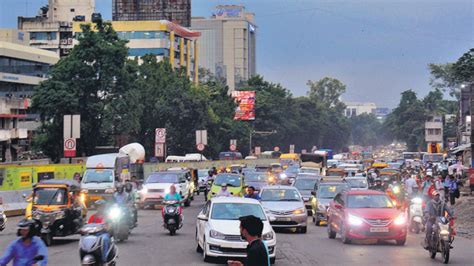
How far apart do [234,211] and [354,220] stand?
15.2 feet

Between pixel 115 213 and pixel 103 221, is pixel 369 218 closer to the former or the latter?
pixel 115 213

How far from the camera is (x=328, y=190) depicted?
106 feet

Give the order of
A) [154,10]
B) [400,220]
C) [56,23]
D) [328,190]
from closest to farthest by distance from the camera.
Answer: [400,220]
[328,190]
[56,23]
[154,10]

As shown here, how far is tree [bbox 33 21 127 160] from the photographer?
73.2 metres

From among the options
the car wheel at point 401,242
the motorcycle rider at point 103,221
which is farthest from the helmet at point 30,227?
the car wheel at point 401,242

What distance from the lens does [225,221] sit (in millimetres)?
19422

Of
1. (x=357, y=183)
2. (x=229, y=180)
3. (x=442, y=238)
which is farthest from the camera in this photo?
(x=229, y=180)

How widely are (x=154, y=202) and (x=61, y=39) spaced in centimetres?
8738

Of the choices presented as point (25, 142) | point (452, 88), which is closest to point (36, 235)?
point (25, 142)

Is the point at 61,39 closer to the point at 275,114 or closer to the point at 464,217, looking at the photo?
the point at 275,114

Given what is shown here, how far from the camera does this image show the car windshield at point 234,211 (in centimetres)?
1994

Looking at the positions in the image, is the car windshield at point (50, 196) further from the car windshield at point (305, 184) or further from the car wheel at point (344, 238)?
the car windshield at point (305, 184)

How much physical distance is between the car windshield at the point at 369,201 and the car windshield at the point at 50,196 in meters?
8.16

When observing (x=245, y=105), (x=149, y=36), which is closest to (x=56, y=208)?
(x=149, y=36)
